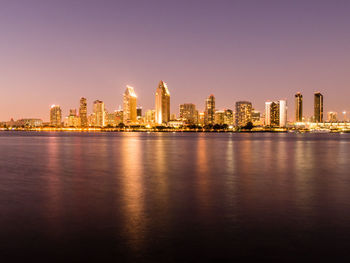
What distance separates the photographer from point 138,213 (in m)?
13.9

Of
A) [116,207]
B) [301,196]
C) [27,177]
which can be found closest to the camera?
[116,207]

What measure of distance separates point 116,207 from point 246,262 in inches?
300

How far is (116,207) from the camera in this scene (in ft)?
49.1

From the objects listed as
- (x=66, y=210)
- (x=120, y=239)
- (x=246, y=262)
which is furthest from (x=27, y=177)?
(x=246, y=262)

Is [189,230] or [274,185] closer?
[189,230]

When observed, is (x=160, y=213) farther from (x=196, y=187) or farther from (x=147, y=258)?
(x=196, y=187)

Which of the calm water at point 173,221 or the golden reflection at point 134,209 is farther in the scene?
the golden reflection at point 134,209

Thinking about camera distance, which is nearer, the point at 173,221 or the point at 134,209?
the point at 173,221

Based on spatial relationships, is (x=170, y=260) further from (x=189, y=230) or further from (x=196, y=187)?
(x=196, y=187)

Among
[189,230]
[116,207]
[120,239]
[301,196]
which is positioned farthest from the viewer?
[301,196]

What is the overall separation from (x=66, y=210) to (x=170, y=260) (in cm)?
727

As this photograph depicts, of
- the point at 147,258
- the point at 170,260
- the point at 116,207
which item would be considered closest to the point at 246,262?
the point at 170,260

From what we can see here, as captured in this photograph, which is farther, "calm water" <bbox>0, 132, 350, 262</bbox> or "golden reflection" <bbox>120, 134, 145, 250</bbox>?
"golden reflection" <bbox>120, 134, 145, 250</bbox>

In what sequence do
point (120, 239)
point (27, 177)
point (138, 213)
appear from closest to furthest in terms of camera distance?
1. point (120, 239)
2. point (138, 213)
3. point (27, 177)
